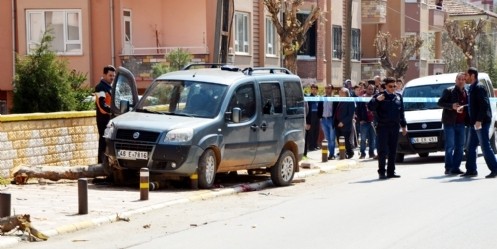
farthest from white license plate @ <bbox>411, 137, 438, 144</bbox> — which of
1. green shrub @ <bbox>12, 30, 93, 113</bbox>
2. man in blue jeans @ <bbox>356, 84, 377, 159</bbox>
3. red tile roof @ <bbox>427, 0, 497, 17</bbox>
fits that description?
red tile roof @ <bbox>427, 0, 497, 17</bbox>

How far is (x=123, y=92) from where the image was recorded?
1905 centimetres

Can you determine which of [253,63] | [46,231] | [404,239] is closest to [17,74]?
[46,231]

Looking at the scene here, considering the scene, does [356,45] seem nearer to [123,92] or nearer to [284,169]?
[284,169]

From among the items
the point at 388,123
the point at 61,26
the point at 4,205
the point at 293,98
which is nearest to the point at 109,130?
the point at 293,98

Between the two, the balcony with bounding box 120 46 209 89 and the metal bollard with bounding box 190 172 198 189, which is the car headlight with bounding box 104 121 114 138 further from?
the balcony with bounding box 120 46 209 89

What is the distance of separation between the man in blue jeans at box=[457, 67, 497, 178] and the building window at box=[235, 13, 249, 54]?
63.5ft

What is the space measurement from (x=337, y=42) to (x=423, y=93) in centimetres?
2232

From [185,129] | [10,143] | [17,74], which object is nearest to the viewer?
[185,129]

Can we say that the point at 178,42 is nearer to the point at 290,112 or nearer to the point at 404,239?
the point at 290,112

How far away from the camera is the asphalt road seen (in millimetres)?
11953

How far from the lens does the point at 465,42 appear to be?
2411 inches

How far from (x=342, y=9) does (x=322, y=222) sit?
36254mm

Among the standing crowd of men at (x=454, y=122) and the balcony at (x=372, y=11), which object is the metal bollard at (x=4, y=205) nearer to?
the standing crowd of men at (x=454, y=122)

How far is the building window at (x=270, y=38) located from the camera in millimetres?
41156
